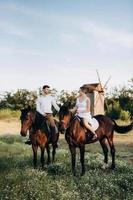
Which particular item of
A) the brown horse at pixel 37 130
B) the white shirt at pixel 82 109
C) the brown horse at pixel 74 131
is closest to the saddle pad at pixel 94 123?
the brown horse at pixel 74 131

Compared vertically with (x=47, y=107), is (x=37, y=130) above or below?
below

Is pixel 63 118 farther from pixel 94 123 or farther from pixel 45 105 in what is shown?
pixel 45 105

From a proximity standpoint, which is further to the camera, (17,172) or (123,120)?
(123,120)

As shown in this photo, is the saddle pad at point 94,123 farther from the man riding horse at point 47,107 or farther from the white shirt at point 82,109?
the man riding horse at point 47,107

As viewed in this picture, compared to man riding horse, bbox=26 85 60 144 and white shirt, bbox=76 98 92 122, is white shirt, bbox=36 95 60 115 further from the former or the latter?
white shirt, bbox=76 98 92 122

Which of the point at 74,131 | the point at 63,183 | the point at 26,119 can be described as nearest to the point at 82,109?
the point at 74,131

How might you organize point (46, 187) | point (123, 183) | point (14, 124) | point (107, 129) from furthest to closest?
point (14, 124) < point (107, 129) < point (123, 183) < point (46, 187)

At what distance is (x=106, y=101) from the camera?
180ft

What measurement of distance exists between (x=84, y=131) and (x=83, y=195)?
3.26 meters

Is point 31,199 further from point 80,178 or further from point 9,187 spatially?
point 80,178

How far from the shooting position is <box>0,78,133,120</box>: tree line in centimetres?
4946

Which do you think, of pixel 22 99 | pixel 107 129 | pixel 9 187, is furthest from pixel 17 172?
pixel 22 99

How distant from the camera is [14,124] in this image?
153 ft

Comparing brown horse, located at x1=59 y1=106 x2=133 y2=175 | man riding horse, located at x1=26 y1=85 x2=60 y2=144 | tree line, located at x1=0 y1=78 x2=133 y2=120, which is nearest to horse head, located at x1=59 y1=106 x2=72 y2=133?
brown horse, located at x1=59 y1=106 x2=133 y2=175
